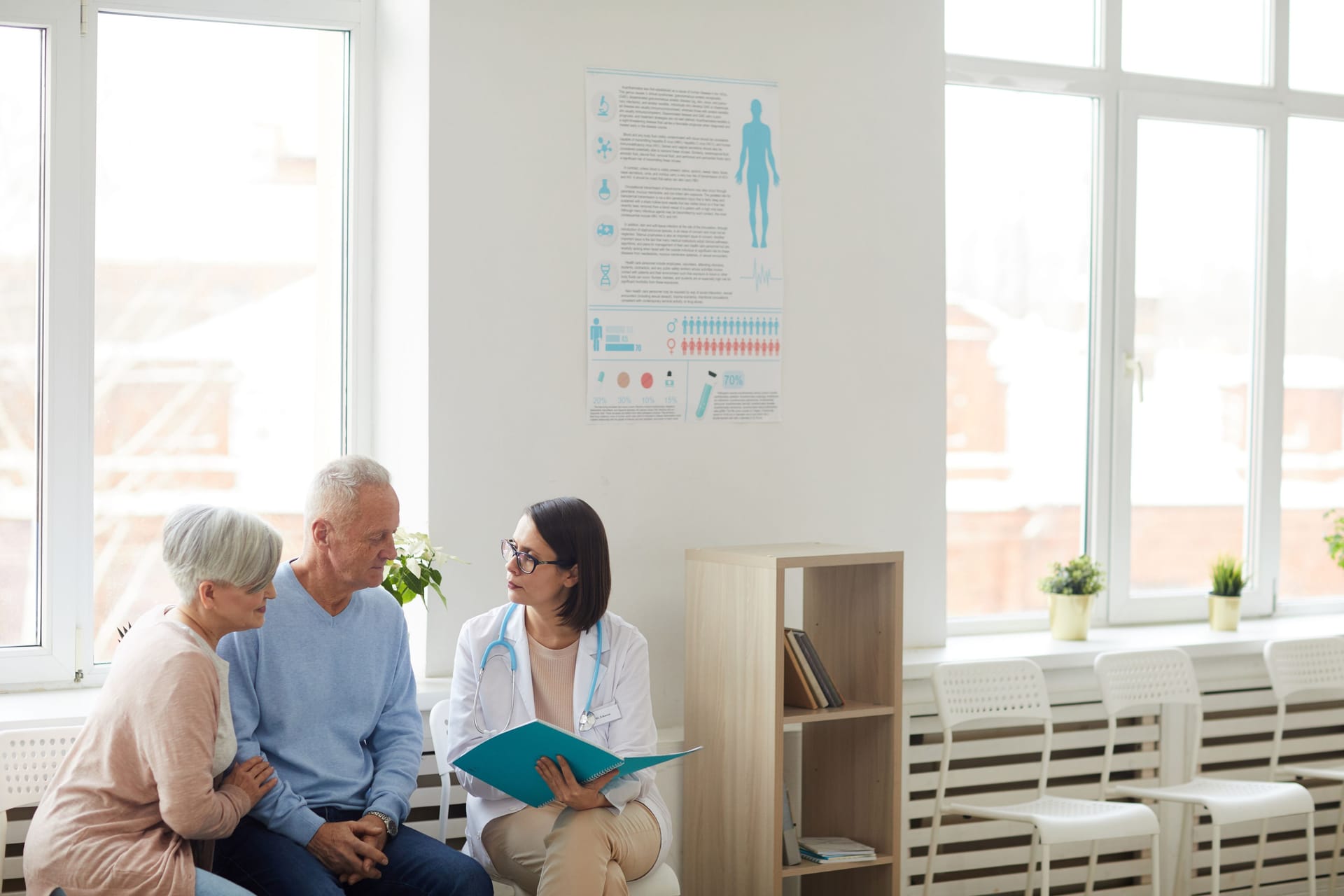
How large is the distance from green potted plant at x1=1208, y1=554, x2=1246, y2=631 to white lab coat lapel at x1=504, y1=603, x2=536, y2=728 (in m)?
2.54

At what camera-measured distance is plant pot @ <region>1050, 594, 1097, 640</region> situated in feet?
13.6

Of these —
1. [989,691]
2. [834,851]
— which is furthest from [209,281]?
[989,691]

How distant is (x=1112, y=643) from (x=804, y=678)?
4.58 feet

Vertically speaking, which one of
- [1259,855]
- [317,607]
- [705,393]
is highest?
Answer: [705,393]

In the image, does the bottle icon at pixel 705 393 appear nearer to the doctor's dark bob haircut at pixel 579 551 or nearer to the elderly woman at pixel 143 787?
the doctor's dark bob haircut at pixel 579 551

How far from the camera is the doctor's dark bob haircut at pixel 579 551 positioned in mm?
2924

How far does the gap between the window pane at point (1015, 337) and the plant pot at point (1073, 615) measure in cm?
20

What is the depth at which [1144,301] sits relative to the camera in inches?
176

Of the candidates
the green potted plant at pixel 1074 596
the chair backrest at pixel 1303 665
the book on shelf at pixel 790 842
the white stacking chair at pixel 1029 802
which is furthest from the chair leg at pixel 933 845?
the chair backrest at pixel 1303 665

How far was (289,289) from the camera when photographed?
11.8 feet

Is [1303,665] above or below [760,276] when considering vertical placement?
below

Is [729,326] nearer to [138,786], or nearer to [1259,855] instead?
[138,786]

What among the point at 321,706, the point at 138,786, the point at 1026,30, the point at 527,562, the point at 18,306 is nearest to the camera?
the point at 138,786

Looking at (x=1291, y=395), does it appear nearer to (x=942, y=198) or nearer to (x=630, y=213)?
(x=942, y=198)
